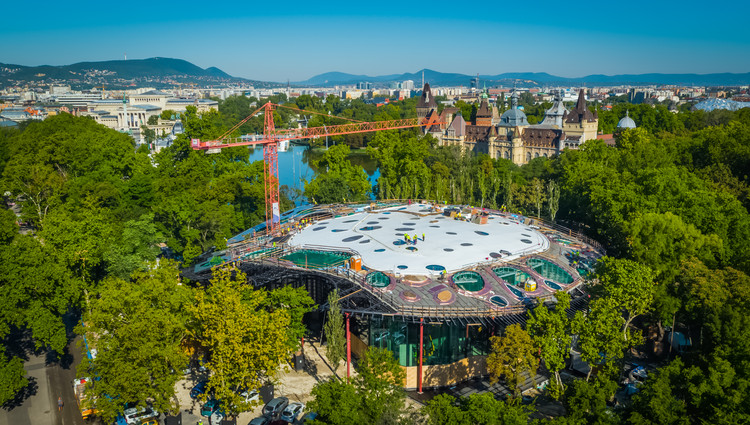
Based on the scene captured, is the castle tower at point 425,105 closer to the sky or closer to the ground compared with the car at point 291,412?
closer to the sky

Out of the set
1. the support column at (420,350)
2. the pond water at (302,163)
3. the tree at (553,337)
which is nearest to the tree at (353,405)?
the support column at (420,350)

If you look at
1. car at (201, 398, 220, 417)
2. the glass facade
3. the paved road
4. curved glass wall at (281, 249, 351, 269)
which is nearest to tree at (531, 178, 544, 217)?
curved glass wall at (281, 249, 351, 269)

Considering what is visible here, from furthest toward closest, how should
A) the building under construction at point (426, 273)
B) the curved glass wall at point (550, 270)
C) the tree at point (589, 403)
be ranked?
1. the curved glass wall at point (550, 270)
2. the building under construction at point (426, 273)
3. the tree at point (589, 403)

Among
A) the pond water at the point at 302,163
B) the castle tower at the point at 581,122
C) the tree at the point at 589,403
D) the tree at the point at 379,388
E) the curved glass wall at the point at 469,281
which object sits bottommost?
the pond water at the point at 302,163

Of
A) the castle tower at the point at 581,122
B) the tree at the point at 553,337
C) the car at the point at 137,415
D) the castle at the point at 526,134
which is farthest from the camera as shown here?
the castle tower at the point at 581,122

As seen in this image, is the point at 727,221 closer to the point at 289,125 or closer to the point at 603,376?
the point at 603,376

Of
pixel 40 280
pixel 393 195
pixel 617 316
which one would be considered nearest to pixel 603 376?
pixel 617 316

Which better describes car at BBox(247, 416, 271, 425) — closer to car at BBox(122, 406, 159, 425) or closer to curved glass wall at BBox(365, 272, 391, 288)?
car at BBox(122, 406, 159, 425)

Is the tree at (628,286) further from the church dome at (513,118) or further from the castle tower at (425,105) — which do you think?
the castle tower at (425,105)
